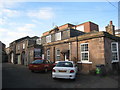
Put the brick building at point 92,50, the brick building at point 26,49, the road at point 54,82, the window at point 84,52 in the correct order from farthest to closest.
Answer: the brick building at point 26,49 < the window at point 84,52 < the brick building at point 92,50 < the road at point 54,82

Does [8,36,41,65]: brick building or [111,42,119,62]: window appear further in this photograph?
[8,36,41,65]: brick building

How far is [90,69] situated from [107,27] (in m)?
7.23

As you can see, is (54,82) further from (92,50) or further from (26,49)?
(26,49)

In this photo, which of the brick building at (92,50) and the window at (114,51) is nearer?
the brick building at (92,50)

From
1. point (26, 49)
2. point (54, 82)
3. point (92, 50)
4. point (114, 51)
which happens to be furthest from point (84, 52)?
point (26, 49)

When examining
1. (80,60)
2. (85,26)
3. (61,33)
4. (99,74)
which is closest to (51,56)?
(61,33)

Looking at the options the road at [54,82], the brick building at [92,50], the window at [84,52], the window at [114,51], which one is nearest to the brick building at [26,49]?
the brick building at [92,50]

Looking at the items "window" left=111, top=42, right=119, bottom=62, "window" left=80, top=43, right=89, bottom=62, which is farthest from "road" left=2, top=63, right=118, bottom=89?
"window" left=111, top=42, right=119, bottom=62

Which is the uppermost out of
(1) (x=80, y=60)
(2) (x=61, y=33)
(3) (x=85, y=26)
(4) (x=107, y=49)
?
(3) (x=85, y=26)

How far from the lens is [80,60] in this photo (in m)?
12.9

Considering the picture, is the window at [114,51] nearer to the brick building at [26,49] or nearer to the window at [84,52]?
the window at [84,52]

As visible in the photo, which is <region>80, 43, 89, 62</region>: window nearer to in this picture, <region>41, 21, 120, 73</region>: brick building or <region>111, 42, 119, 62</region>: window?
<region>41, 21, 120, 73</region>: brick building

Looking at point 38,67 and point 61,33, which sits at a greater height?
point 61,33

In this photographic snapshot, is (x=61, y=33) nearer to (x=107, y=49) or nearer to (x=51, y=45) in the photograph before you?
(x=51, y=45)
